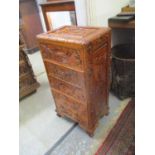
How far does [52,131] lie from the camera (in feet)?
5.05

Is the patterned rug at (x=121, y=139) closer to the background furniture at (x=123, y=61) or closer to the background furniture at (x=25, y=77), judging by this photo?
the background furniture at (x=123, y=61)

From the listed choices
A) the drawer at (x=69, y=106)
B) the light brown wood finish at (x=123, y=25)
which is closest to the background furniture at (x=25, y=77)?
the drawer at (x=69, y=106)

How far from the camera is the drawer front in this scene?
3.37 ft

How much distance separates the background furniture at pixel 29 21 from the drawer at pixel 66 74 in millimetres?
2220

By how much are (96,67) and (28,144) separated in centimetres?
98

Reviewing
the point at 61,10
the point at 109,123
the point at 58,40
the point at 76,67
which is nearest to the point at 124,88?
the point at 109,123

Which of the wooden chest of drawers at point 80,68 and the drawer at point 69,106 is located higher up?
the wooden chest of drawers at point 80,68

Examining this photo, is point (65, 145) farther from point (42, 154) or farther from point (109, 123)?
point (109, 123)

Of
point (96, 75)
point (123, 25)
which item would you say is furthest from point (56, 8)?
point (96, 75)

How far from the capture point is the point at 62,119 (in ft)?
5.44

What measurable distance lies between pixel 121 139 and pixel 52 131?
2.19 feet

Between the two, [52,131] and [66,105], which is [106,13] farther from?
[52,131]

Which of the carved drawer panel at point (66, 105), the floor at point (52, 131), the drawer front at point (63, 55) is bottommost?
the floor at point (52, 131)

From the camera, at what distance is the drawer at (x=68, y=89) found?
1.20 m
